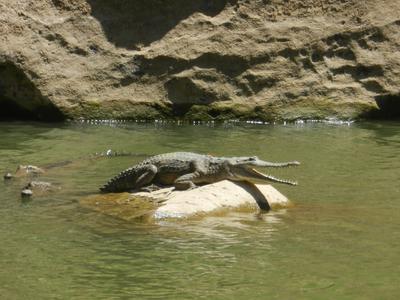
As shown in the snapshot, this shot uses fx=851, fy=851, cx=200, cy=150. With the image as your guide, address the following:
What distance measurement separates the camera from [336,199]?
804cm

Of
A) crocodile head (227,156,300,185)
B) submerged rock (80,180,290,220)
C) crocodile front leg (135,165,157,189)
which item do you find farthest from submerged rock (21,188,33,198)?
crocodile head (227,156,300,185)

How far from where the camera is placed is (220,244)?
20.5 ft

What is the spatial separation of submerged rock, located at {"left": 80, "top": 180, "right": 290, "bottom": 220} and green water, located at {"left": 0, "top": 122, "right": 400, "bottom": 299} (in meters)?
0.13

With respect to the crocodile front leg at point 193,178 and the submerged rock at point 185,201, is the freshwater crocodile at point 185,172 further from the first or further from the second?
the submerged rock at point 185,201

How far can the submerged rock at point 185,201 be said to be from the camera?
7.07m

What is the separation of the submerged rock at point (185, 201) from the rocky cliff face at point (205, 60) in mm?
6181

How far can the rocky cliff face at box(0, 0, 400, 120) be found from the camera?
13883 mm

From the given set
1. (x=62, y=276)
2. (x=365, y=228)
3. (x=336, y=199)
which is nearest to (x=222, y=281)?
(x=62, y=276)

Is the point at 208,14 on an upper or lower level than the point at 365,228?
upper

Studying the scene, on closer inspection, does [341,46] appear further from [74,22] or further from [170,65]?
[74,22]

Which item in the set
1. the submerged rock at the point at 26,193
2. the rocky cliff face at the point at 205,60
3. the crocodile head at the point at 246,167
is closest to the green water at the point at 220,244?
the submerged rock at the point at 26,193

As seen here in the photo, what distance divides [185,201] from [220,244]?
1057 millimetres

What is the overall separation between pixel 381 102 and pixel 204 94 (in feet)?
9.48

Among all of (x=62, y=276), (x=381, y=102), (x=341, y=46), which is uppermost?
(x=341, y=46)
